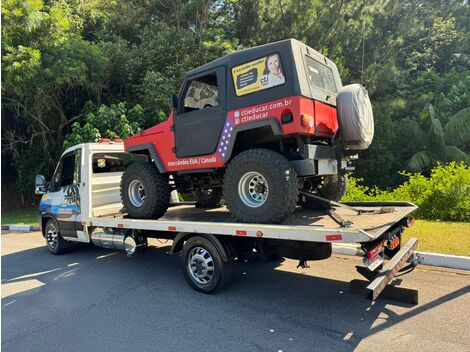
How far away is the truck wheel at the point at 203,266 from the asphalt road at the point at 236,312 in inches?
6.2

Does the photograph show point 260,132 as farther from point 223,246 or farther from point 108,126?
point 108,126

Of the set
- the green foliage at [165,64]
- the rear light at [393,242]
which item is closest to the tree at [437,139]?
the green foliage at [165,64]

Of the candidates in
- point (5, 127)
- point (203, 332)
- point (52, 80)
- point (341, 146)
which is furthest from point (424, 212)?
point (5, 127)

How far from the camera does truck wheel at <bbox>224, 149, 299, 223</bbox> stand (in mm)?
4262

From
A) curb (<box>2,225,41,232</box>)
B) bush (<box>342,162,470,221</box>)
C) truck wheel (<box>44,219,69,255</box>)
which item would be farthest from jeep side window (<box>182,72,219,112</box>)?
curb (<box>2,225,41,232</box>)

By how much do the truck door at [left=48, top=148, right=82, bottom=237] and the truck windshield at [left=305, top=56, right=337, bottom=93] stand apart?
4.50 metres

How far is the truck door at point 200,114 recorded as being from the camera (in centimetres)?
501

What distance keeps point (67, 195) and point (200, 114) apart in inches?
141

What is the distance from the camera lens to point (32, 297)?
5145 mm

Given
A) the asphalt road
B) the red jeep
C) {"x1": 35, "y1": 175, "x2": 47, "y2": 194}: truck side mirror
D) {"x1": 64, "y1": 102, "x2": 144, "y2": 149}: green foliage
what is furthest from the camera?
{"x1": 64, "y1": 102, "x2": 144, "y2": 149}: green foliage

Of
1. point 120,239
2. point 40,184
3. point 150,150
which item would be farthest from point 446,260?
point 40,184

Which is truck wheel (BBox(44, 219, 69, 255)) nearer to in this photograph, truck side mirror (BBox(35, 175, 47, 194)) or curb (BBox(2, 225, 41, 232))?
truck side mirror (BBox(35, 175, 47, 194))

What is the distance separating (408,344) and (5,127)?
69.5 feet

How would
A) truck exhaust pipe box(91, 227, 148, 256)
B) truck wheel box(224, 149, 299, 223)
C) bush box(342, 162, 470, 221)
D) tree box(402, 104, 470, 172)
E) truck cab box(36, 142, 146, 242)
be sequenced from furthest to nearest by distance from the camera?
tree box(402, 104, 470, 172) → bush box(342, 162, 470, 221) → truck cab box(36, 142, 146, 242) → truck exhaust pipe box(91, 227, 148, 256) → truck wheel box(224, 149, 299, 223)
